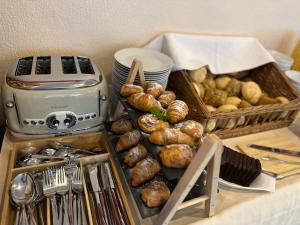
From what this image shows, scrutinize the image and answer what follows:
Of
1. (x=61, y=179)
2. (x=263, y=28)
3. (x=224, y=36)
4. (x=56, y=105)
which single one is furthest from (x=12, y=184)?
(x=263, y=28)

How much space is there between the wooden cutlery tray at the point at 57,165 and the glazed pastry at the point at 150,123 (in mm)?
139

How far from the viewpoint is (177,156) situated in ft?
1.64

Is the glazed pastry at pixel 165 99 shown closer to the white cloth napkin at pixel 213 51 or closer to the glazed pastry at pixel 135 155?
the glazed pastry at pixel 135 155

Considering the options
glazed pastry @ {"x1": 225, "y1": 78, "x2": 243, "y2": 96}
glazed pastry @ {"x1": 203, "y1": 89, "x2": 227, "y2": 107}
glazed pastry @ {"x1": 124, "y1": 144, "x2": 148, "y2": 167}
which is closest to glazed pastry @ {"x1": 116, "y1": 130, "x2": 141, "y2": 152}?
glazed pastry @ {"x1": 124, "y1": 144, "x2": 148, "y2": 167}

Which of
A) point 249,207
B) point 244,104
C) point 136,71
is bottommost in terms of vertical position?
point 249,207

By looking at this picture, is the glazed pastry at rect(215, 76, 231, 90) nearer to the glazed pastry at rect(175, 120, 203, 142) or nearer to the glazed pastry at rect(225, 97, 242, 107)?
the glazed pastry at rect(225, 97, 242, 107)

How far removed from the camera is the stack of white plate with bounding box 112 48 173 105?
0.77 m

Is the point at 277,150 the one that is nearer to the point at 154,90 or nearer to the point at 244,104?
the point at 244,104

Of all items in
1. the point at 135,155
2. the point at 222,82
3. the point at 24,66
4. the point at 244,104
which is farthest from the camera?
the point at 222,82

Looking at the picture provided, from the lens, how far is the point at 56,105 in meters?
0.65

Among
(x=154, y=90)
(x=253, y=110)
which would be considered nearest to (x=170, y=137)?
(x=154, y=90)

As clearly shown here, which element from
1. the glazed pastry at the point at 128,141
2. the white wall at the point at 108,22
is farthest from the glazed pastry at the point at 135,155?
the white wall at the point at 108,22

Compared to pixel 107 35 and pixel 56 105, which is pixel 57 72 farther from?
pixel 107 35

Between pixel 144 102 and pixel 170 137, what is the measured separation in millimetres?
120
